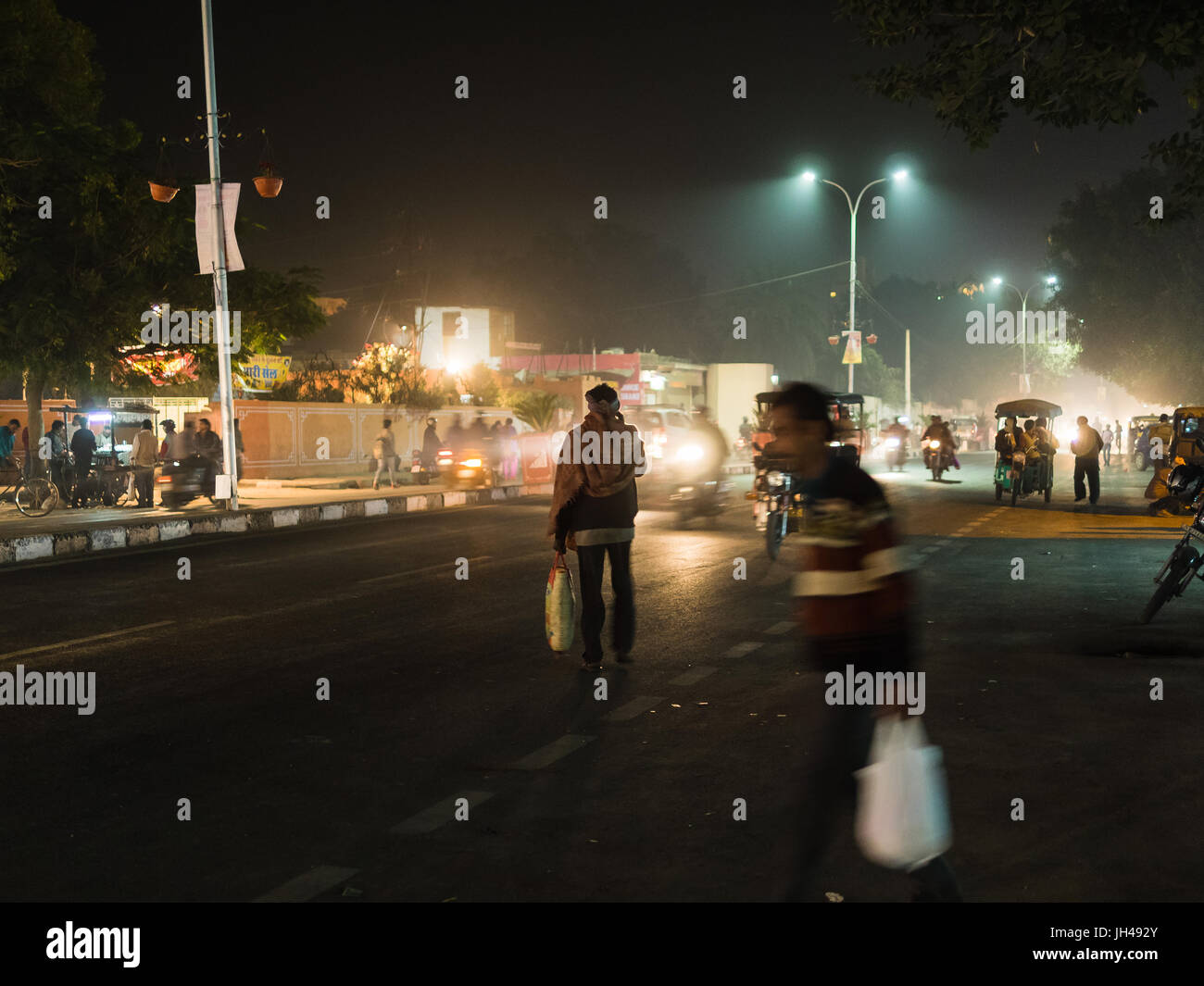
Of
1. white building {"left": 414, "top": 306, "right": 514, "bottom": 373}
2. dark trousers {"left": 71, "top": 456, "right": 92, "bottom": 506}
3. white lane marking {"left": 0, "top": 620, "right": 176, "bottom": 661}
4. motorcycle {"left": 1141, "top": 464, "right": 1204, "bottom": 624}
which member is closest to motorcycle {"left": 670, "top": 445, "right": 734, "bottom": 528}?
motorcycle {"left": 1141, "top": 464, "right": 1204, "bottom": 624}

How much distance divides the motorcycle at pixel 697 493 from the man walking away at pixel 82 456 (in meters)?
10.9

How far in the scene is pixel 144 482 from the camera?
71.0ft

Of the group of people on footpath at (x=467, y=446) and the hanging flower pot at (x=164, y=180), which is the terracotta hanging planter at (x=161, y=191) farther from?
the group of people on footpath at (x=467, y=446)

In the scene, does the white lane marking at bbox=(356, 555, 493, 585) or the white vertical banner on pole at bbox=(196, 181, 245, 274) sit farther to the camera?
the white vertical banner on pole at bbox=(196, 181, 245, 274)

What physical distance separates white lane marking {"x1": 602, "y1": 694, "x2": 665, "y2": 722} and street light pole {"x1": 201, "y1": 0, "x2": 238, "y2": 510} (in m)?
14.8

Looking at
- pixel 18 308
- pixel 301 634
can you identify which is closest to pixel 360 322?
pixel 18 308

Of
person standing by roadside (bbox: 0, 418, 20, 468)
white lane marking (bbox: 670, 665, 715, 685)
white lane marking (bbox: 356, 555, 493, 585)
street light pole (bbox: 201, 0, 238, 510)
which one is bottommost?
white lane marking (bbox: 670, 665, 715, 685)

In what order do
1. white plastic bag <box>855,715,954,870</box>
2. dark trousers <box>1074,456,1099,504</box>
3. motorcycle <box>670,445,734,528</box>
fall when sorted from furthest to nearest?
1. dark trousers <box>1074,456,1099,504</box>
2. motorcycle <box>670,445,734,528</box>
3. white plastic bag <box>855,715,954,870</box>

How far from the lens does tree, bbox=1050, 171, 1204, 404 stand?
1758 inches

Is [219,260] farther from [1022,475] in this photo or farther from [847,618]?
[847,618]

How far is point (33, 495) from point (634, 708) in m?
16.7

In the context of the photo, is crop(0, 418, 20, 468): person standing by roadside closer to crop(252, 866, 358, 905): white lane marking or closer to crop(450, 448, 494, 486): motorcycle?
crop(450, 448, 494, 486): motorcycle
